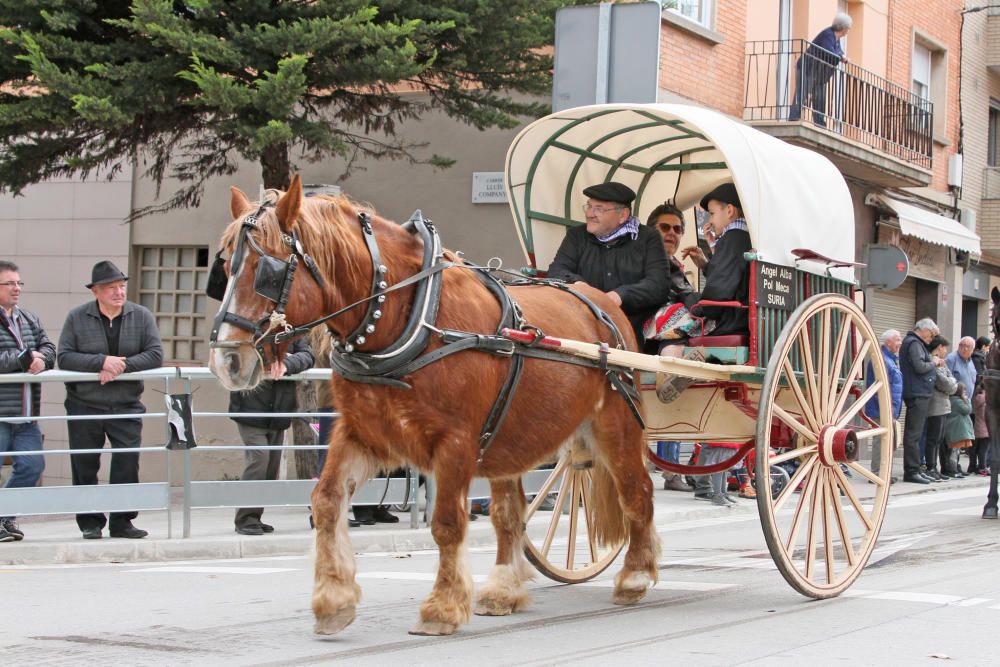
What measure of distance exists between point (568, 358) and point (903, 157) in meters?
17.1

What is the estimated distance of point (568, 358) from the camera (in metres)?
6.38

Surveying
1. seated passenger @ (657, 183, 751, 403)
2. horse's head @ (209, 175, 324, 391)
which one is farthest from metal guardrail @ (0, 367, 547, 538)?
horse's head @ (209, 175, 324, 391)

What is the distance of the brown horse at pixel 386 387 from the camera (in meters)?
5.25

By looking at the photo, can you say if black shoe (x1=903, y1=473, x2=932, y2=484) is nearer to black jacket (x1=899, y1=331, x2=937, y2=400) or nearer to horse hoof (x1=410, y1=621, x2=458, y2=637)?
black jacket (x1=899, y1=331, x2=937, y2=400)

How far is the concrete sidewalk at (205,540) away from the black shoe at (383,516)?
8cm

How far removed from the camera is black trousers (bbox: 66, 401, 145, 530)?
982 centimetres

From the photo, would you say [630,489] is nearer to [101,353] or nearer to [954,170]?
[101,353]

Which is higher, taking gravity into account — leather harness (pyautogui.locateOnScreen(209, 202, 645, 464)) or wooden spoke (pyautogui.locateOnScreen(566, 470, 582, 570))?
leather harness (pyautogui.locateOnScreen(209, 202, 645, 464))

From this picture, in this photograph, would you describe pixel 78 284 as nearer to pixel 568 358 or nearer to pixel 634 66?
pixel 634 66

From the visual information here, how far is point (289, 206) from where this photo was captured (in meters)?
5.30

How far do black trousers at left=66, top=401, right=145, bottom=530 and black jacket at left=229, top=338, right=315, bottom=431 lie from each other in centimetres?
83

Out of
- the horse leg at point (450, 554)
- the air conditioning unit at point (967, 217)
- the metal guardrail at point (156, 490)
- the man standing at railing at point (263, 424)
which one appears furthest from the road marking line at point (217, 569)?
the air conditioning unit at point (967, 217)

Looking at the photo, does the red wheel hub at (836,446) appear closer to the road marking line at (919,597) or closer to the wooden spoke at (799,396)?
the wooden spoke at (799,396)

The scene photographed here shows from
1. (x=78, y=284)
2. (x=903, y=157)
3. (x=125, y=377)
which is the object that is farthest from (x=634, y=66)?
A: (x=903, y=157)
